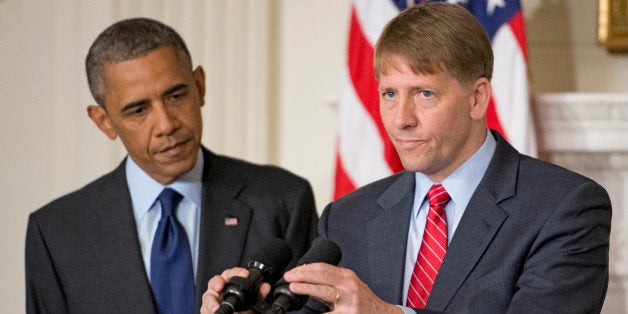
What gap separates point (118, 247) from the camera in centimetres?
333

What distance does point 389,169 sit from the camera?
443 cm

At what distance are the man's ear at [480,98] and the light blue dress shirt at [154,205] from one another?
1.16 m

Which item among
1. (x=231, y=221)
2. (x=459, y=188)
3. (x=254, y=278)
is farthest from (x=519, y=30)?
(x=254, y=278)

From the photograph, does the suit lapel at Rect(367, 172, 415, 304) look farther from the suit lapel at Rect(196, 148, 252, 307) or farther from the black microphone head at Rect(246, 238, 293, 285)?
the suit lapel at Rect(196, 148, 252, 307)

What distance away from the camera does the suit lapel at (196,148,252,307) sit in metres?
3.30

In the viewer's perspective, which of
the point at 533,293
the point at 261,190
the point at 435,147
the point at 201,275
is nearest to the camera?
the point at 533,293

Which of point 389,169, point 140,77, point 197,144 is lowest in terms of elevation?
point 389,169

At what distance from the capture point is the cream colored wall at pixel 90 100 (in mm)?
5117

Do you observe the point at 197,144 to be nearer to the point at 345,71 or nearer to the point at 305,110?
the point at 345,71

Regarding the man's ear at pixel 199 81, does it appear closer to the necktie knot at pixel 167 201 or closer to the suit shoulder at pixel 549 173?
the necktie knot at pixel 167 201

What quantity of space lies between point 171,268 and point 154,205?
9.3 inches

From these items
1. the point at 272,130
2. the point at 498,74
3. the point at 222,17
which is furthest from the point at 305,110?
the point at 498,74

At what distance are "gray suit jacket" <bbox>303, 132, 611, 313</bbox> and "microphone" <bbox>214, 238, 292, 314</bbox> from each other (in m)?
0.39

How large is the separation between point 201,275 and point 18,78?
7.63 feet
